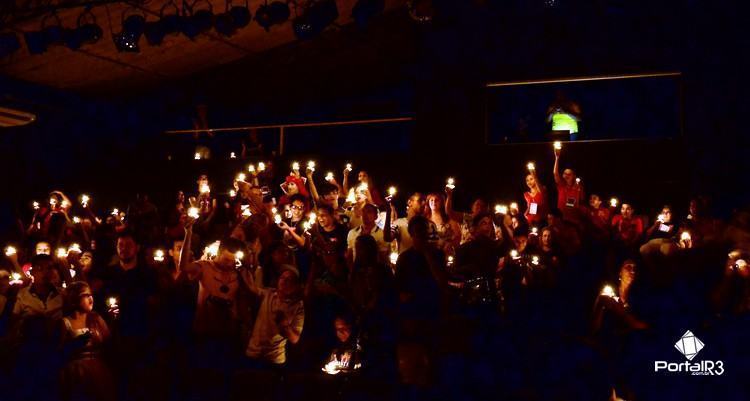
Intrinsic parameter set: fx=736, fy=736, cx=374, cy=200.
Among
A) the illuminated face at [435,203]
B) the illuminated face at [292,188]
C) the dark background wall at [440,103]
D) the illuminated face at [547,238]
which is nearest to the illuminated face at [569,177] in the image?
the dark background wall at [440,103]

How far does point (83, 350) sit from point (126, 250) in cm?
112

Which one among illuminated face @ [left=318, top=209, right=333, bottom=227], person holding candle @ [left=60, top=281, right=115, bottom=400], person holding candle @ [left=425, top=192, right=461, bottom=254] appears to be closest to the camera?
person holding candle @ [left=60, top=281, right=115, bottom=400]

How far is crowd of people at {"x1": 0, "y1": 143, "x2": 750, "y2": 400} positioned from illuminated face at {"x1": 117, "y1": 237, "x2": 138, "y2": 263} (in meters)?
0.03

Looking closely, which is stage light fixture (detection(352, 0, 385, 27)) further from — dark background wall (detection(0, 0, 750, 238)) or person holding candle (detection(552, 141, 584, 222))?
person holding candle (detection(552, 141, 584, 222))

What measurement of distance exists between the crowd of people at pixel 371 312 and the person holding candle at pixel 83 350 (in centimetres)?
1

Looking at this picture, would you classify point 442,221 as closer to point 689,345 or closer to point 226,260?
point 226,260

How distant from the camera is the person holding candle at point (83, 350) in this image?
6.17 metres

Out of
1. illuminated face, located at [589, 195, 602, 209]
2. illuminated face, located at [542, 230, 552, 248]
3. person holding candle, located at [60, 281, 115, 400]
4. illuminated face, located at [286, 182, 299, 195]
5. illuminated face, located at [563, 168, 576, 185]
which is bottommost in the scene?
person holding candle, located at [60, 281, 115, 400]

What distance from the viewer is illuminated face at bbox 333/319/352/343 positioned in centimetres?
588

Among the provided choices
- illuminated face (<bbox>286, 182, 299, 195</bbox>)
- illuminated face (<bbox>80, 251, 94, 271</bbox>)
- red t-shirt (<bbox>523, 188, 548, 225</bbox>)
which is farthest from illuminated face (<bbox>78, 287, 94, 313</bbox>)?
red t-shirt (<bbox>523, 188, 548, 225</bbox>)

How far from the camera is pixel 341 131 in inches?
578

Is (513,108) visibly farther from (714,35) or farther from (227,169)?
(227,169)

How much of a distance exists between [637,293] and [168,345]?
4017 millimetres

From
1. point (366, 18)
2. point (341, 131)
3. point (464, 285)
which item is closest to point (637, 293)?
point (464, 285)
